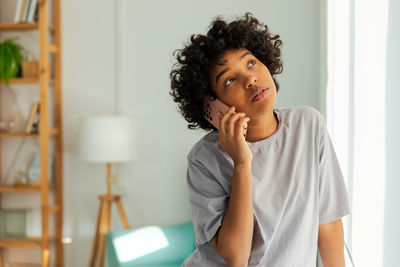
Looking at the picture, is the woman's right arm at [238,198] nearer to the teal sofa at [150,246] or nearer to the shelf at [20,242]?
the teal sofa at [150,246]

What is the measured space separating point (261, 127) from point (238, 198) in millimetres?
200

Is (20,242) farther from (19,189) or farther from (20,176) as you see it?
(20,176)

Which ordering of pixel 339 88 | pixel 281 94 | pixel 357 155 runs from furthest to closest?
pixel 281 94 → pixel 339 88 → pixel 357 155

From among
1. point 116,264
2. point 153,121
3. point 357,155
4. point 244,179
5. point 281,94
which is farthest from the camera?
point 153,121

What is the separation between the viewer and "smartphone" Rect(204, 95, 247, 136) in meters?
1.20

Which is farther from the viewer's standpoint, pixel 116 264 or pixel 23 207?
pixel 23 207

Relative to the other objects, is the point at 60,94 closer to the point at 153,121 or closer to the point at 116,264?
the point at 153,121

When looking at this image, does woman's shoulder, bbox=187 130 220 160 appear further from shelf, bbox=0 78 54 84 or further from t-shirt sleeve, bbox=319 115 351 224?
shelf, bbox=0 78 54 84

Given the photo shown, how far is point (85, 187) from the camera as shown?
398 centimetres

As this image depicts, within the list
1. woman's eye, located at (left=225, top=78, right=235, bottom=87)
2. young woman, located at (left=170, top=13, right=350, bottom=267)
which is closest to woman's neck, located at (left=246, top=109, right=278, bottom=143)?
young woman, located at (left=170, top=13, right=350, bottom=267)

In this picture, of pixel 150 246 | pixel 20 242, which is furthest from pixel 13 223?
pixel 150 246

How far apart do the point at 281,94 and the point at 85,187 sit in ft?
5.64

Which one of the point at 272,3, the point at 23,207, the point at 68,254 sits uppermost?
the point at 272,3

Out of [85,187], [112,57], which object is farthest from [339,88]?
[85,187]
